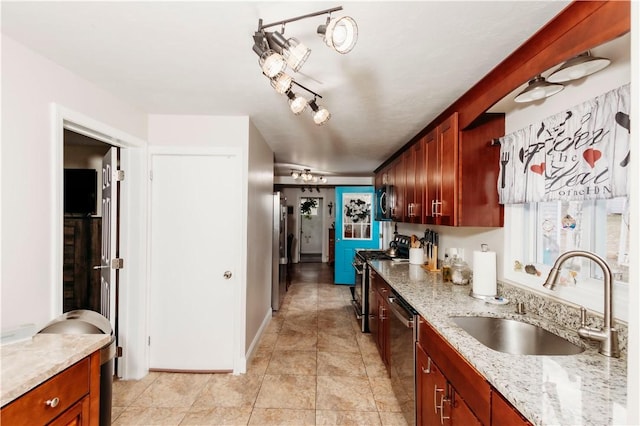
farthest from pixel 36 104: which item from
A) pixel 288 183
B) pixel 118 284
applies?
pixel 288 183

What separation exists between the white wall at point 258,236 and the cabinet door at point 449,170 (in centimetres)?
172

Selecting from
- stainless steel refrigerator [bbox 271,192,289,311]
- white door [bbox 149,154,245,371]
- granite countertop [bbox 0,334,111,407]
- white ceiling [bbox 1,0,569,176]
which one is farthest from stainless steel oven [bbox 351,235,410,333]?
granite countertop [bbox 0,334,111,407]

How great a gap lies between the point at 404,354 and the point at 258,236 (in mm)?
1954

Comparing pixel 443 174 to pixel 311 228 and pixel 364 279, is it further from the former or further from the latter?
pixel 311 228

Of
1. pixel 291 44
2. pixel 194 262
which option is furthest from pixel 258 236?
pixel 291 44

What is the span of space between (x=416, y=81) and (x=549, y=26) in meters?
0.72

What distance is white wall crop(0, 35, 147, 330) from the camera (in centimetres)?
145

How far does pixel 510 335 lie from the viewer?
1.60m

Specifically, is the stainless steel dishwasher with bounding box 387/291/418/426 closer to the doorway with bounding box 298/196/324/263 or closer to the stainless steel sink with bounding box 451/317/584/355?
the stainless steel sink with bounding box 451/317/584/355

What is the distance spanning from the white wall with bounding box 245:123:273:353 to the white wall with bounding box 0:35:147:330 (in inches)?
54.8

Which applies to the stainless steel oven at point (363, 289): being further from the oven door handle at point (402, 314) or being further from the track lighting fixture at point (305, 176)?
the track lighting fixture at point (305, 176)

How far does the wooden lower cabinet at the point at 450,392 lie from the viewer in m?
1.01

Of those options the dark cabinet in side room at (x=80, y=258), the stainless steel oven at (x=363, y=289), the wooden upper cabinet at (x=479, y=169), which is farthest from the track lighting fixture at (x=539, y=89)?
the dark cabinet in side room at (x=80, y=258)

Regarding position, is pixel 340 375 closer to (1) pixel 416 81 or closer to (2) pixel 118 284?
(2) pixel 118 284
